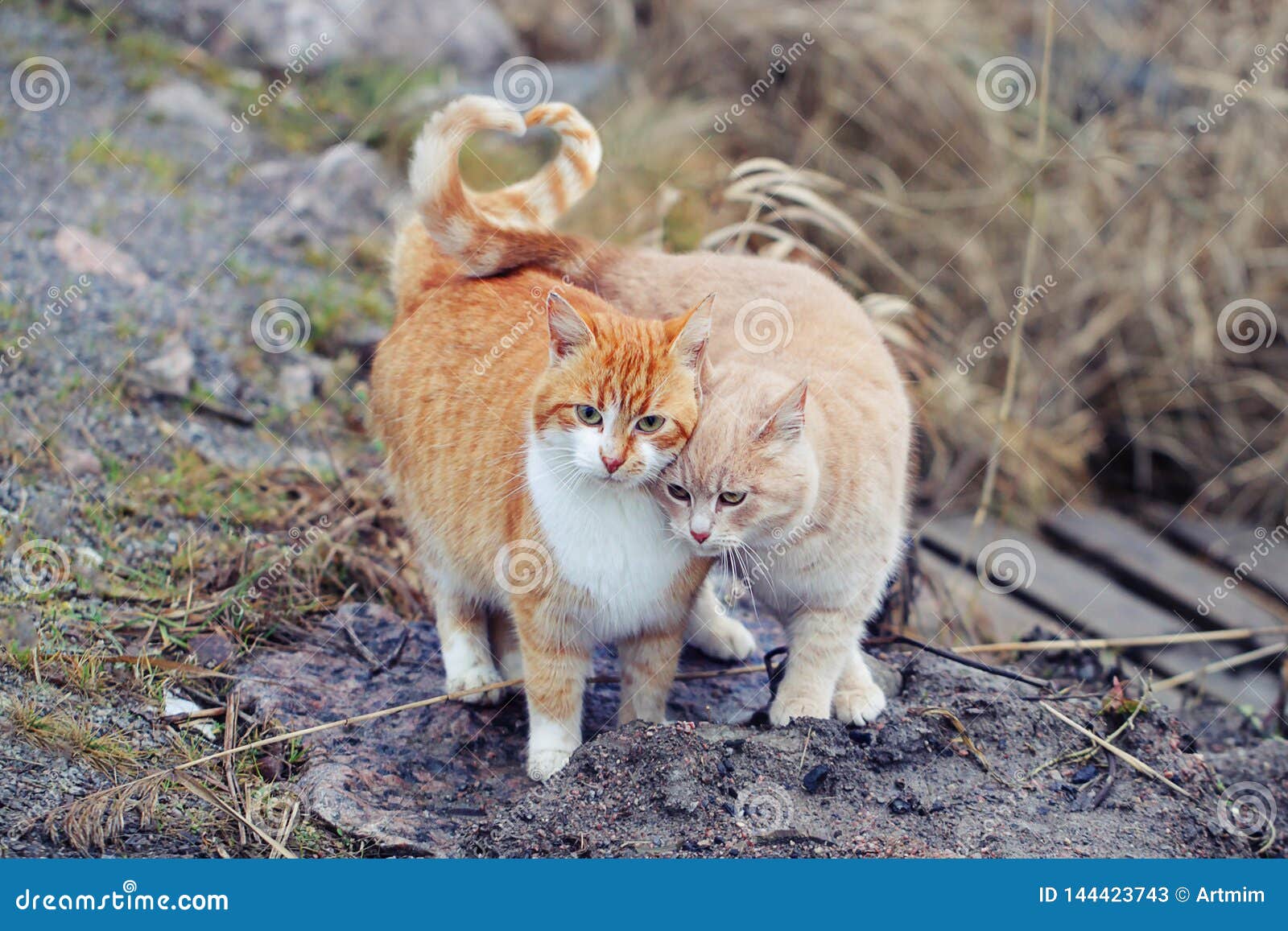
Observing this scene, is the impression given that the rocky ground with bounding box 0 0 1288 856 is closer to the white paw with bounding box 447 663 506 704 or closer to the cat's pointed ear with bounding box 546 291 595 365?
the white paw with bounding box 447 663 506 704

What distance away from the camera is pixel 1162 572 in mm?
5113

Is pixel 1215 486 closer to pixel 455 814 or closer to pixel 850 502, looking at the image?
pixel 850 502

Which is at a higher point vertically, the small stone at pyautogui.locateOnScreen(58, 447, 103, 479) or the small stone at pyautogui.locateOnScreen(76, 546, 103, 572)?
the small stone at pyautogui.locateOnScreen(58, 447, 103, 479)

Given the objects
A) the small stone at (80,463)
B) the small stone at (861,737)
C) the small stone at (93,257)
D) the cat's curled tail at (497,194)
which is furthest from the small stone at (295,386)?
the small stone at (861,737)

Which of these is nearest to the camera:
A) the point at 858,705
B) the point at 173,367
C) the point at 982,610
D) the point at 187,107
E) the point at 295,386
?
the point at 858,705

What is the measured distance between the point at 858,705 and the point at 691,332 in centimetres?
96

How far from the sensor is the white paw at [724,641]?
124 inches

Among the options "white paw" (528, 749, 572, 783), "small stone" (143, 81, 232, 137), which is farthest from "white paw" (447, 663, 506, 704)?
"small stone" (143, 81, 232, 137)

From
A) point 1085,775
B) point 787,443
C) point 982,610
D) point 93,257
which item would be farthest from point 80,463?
point 982,610

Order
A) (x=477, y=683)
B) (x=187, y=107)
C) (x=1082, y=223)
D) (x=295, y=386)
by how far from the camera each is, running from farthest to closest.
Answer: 1. (x=1082, y=223)
2. (x=187, y=107)
3. (x=295, y=386)
4. (x=477, y=683)

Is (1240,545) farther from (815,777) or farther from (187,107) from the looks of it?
(187,107)

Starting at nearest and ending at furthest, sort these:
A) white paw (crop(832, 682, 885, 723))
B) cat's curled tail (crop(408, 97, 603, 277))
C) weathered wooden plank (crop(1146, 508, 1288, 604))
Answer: white paw (crop(832, 682, 885, 723)), cat's curled tail (crop(408, 97, 603, 277)), weathered wooden plank (crop(1146, 508, 1288, 604))

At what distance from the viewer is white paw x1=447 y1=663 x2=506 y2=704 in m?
2.86

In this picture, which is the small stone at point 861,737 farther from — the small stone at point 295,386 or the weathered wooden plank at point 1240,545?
the weathered wooden plank at point 1240,545
